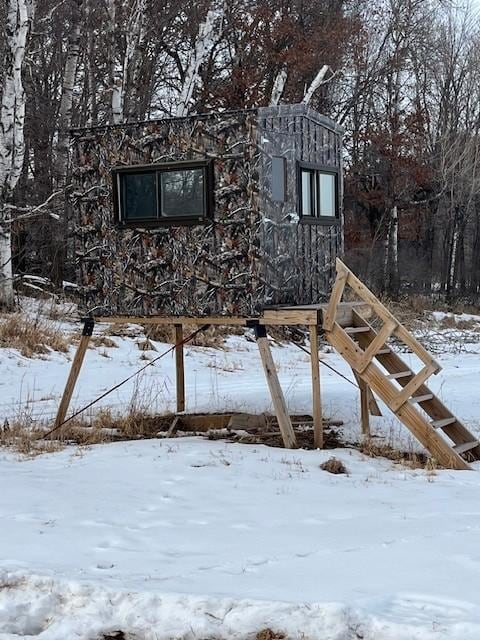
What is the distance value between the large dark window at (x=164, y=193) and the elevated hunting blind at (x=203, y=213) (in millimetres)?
12

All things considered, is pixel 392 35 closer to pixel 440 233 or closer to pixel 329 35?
pixel 329 35

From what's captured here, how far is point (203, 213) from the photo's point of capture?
32.2ft

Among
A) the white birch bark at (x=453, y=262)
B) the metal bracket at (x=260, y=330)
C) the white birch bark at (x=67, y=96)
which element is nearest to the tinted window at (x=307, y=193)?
the metal bracket at (x=260, y=330)

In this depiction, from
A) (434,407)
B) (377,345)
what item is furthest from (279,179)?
(434,407)

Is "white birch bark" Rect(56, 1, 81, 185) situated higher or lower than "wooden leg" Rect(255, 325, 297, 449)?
higher

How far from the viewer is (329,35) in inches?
1000

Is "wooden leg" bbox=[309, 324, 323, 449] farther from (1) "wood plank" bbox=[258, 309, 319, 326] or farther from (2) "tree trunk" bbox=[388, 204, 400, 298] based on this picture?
(2) "tree trunk" bbox=[388, 204, 400, 298]

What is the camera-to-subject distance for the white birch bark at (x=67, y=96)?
19.3 metres

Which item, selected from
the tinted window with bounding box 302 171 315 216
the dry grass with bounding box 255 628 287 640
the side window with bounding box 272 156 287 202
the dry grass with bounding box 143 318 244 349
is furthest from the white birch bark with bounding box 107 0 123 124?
the dry grass with bounding box 255 628 287 640

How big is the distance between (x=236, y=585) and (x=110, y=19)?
52.7 feet

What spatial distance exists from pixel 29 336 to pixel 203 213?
673 centimetres

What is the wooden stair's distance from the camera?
350 inches

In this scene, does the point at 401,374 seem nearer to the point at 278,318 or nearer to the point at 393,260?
the point at 278,318

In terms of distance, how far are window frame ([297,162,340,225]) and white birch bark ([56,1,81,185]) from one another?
9441mm
